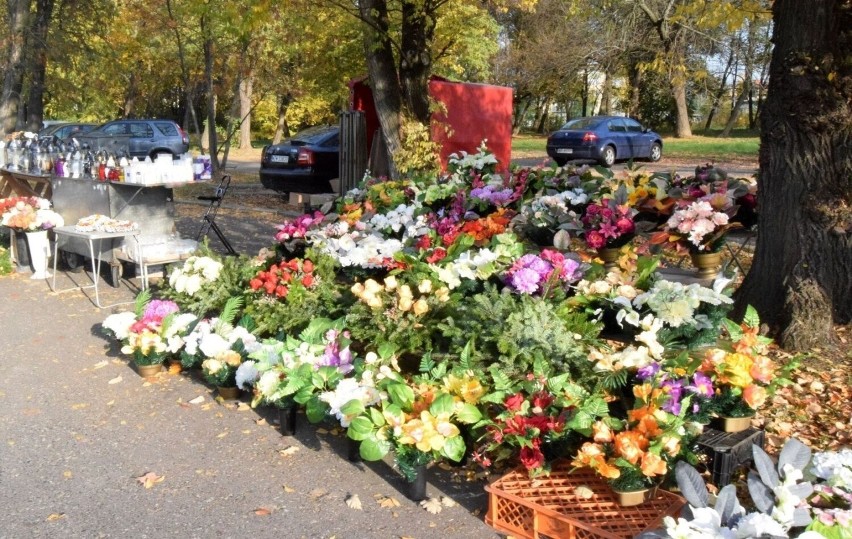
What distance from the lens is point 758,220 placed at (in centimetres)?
548

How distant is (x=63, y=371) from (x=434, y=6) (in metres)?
7.14

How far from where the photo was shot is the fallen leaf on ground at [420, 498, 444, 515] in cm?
362

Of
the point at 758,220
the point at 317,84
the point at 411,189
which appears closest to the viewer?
the point at 758,220

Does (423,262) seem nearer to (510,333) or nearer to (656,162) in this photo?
(510,333)

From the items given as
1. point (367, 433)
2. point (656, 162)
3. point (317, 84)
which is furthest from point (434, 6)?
point (656, 162)

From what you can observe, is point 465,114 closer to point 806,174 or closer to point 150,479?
point 806,174

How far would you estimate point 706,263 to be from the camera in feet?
16.1

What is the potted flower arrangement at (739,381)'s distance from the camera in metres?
3.43

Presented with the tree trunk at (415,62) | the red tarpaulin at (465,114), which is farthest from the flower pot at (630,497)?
the red tarpaulin at (465,114)

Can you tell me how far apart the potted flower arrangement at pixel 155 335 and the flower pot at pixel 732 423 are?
137 inches

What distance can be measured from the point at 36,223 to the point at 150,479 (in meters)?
5.58

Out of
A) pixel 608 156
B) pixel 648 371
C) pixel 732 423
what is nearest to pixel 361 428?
pixel 648 371

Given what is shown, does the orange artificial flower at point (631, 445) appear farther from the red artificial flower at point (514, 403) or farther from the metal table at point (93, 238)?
the metal table at point (93, 238)

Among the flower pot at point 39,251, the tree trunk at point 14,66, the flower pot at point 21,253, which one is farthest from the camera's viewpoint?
the tree trunk at point 14,66
